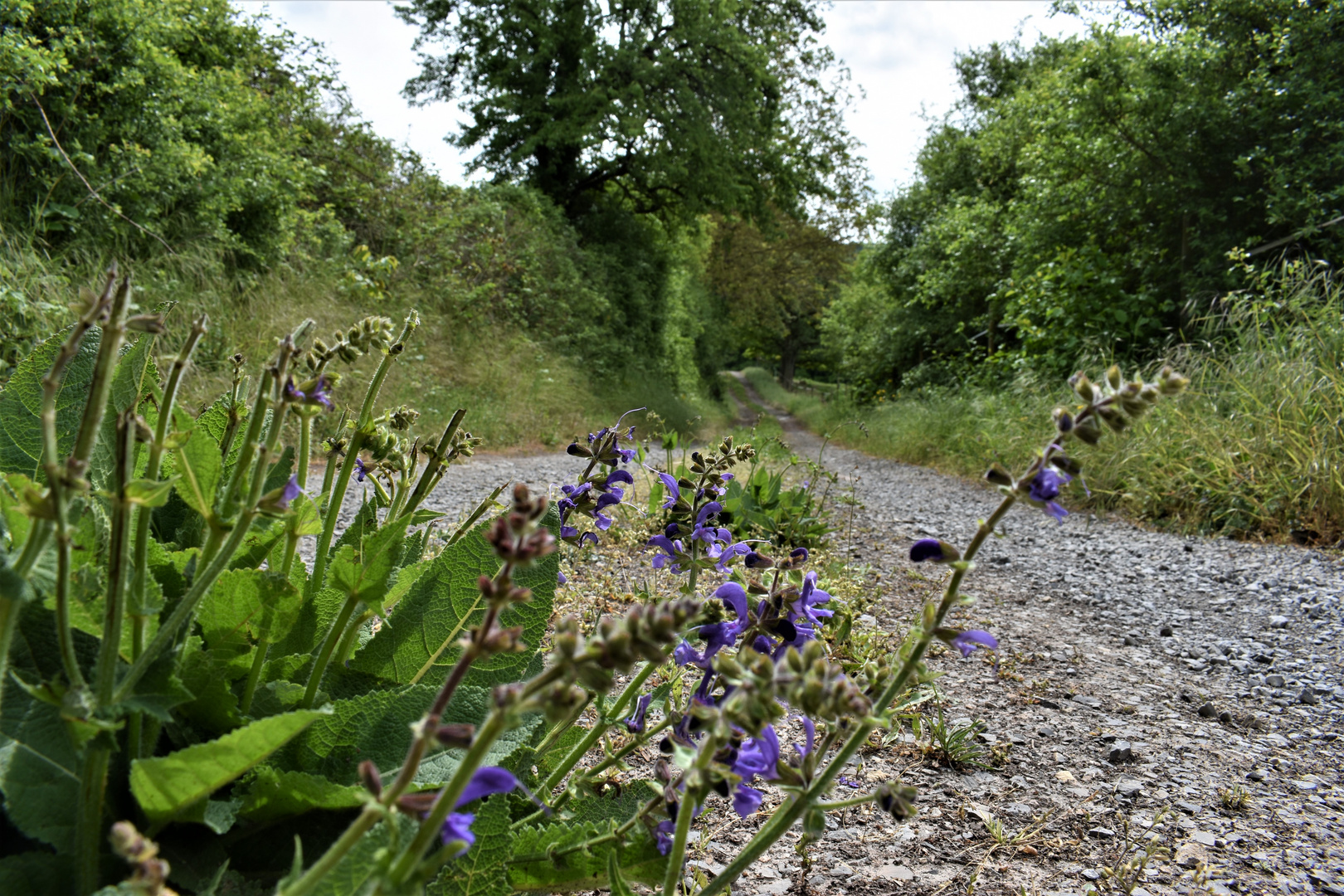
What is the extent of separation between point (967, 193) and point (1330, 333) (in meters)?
13.7

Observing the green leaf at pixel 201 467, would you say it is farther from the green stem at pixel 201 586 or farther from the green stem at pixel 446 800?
the green stem at pixel 446 800

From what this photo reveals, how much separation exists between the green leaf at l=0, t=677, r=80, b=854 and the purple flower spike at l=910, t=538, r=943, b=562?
90 centimetres

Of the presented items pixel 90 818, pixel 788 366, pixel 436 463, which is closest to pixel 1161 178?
pixel 436 463

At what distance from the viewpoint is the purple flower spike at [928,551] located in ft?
2.69

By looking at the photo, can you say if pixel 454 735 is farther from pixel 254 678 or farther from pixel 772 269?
pixel 772 269

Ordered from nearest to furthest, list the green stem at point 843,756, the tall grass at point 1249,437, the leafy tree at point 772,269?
1. the green stem at point 843,756
2. the tall grass at point 1249,437
3. the leafy tree at point 772,269

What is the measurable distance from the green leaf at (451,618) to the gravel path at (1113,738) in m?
0.63

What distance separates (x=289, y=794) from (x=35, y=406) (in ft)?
2.13

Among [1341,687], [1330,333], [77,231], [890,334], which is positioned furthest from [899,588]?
[890,334]

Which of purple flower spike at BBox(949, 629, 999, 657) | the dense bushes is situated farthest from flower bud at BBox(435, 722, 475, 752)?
the dense bushes

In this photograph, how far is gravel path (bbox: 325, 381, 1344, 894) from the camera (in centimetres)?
147

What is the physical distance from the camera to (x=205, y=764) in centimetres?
67

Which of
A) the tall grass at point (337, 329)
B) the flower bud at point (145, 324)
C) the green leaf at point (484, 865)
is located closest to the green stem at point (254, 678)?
the green leaf at point (484, 865)

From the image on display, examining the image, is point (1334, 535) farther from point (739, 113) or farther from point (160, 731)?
point (739, 113)
